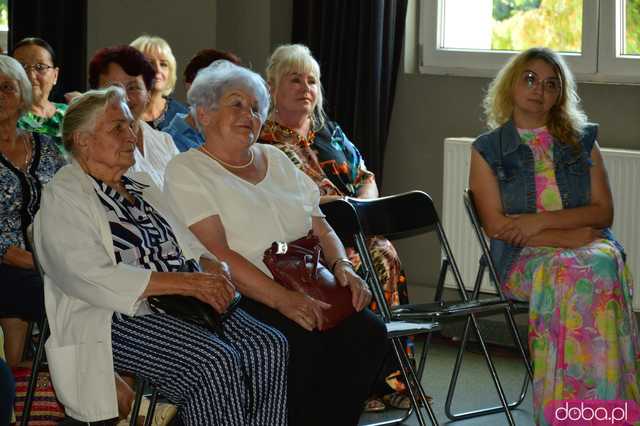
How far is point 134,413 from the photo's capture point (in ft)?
11.2

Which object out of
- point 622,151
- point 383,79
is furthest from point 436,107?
point 622,151

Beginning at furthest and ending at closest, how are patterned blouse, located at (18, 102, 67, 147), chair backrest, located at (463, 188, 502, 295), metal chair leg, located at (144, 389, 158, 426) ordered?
patterned blouse, located at (18, 102, 67, 147)
chair backrest, located at (463, 188, 502, 295)
metal chair leg, located at (144, 389, 158, 426)

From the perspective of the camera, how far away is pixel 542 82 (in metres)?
4.43

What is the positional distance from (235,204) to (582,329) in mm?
1355

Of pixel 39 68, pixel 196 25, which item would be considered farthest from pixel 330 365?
pixel 196 25

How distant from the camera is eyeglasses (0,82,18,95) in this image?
13.2 ft

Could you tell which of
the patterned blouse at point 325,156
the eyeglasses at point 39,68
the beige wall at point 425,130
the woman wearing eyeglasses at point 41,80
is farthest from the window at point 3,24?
the patterned blouse at point 325,156

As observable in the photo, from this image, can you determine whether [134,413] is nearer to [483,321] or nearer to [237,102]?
[237,102]

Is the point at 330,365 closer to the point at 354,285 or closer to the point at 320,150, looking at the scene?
the point at 354,285

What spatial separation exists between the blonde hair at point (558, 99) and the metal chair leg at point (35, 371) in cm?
201

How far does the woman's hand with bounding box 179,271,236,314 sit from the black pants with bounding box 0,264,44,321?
2.10 feet

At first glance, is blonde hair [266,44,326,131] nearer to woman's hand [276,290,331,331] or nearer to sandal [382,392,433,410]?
sandal [382,392,433,410]

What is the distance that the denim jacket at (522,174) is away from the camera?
14.4 ft

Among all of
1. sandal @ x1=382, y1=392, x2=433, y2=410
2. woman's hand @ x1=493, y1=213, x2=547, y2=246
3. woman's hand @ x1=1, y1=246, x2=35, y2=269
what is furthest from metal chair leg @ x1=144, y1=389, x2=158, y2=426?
woman's hand @ x1=493, y1=213, x2=547, y2=246
